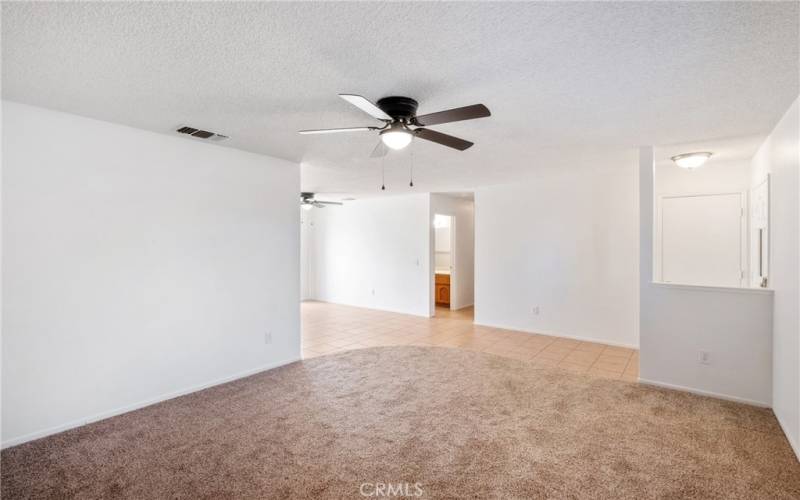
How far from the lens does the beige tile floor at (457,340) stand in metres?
4.54

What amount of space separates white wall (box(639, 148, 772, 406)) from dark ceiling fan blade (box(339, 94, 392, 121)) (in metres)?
3.02

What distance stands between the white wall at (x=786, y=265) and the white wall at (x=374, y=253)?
493 cm

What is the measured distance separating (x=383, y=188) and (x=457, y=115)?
136 cm

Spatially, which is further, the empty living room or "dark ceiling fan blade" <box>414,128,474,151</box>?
"dark ceiling fan blade" <box>414,128,474,151</box>

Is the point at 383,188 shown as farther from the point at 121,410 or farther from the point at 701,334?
the point at 701,334

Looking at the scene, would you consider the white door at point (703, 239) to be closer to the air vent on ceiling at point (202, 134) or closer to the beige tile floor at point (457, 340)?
the beige tile floor at point (457, 340)

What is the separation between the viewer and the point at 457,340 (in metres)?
5.60

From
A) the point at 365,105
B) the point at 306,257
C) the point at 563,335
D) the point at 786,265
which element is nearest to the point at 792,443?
the point at 786,265

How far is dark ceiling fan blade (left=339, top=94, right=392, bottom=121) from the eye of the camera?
2.00 metres

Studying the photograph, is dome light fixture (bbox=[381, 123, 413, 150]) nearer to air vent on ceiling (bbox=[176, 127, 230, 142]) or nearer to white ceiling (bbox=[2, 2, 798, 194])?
white ceiling (bbox=[2, 2, 798, 194])

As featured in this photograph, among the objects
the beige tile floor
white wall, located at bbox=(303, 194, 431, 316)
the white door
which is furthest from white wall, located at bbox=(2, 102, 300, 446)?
the white door

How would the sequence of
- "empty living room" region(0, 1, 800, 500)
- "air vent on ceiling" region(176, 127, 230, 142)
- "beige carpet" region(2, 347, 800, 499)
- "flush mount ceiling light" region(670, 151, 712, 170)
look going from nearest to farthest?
"empty living room" region(0, 1, 800, 500), "beige carpet" region(2, 347, 800, 499), "air vent on ceiling" region(176, 127, 230, 142), "flush mount ceiling light" region(670, 151, 712, 170)

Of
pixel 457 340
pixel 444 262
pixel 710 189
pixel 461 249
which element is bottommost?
pixel 457 340

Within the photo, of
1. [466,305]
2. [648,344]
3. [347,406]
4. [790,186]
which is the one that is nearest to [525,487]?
[347,406]
